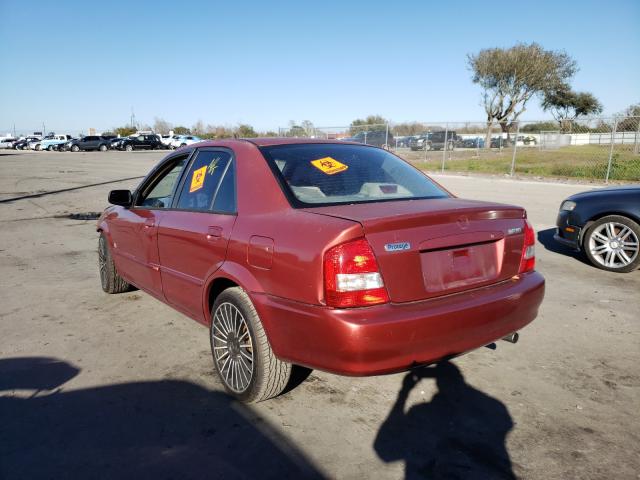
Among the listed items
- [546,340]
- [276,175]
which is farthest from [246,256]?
[546,340]

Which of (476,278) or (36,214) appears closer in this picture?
(476,278)

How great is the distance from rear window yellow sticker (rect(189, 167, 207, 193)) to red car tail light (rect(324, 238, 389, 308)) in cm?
158

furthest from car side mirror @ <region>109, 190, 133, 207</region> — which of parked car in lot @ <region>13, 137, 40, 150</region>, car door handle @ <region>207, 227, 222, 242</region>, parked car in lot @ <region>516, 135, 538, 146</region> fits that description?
parked car in lot @ <region>13, 137, 40, 150</region>

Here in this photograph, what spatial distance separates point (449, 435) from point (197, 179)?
2.45m

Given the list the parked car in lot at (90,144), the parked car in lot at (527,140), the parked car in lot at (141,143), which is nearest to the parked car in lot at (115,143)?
the parked car in lot at (141,143)

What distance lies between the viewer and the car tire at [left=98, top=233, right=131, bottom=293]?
4.95 metres

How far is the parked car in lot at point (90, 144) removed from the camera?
48.5m

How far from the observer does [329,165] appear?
3273 mm

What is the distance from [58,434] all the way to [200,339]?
4.57 ft

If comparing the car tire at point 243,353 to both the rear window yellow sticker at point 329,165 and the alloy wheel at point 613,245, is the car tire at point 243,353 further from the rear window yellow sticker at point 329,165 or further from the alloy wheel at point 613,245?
the alloy wheel at point 613,245

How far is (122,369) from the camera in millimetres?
3432

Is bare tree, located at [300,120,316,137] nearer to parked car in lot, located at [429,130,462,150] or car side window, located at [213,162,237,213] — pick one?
parked car in lot, located at [429,130,462,150]

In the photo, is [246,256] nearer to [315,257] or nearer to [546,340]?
[315,257]

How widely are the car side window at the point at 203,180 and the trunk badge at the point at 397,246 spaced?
4.74 feet
